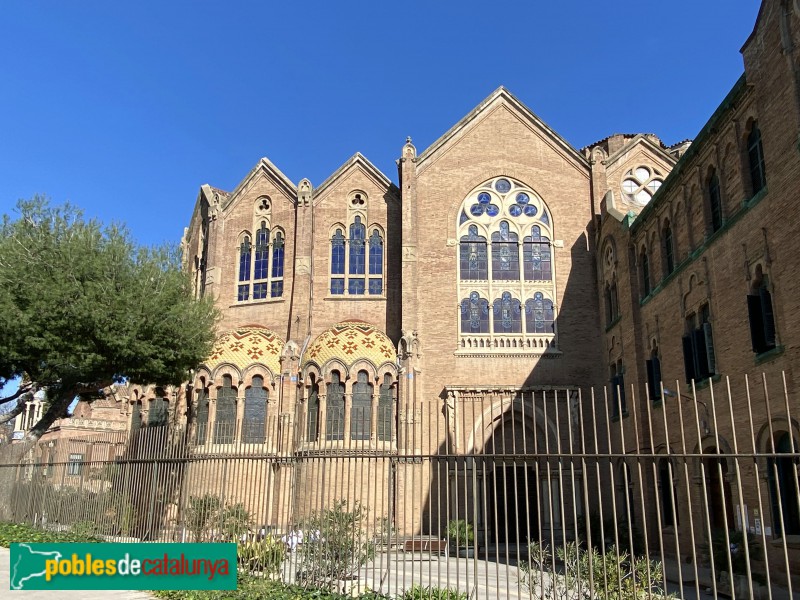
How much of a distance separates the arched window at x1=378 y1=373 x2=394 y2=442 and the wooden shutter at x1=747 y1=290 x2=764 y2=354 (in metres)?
13.2

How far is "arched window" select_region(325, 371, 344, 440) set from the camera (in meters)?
25.3

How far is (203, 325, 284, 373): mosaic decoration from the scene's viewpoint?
2686cm

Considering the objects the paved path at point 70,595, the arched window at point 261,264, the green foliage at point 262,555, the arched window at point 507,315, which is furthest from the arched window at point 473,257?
the paved path at point 70,595

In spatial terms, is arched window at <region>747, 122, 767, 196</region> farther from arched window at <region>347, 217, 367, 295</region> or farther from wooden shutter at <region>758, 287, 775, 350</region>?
arched window at <region>347, 217, 367, 295</region>

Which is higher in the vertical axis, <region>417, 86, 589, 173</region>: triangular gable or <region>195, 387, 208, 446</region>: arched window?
<region>417, 86, 589, 173</region>: triangular gable

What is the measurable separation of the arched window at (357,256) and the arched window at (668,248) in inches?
487

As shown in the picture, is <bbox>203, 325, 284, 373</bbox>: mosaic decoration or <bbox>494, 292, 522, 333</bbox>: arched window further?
<bbox>494, 292, 522, 333</bbox>: arched window

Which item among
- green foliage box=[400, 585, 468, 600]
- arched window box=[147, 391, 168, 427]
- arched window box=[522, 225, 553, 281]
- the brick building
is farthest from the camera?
arched window box=[522, 225, 553, 281]

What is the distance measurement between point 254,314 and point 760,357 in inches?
782

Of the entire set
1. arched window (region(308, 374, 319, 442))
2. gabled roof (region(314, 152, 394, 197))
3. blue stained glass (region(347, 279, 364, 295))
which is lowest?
arched window (region(308, 374, 319, 442))

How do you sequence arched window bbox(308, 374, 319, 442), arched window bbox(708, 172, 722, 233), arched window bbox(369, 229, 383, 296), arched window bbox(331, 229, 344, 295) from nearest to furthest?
1. arched window bbox(708, 172, 722, 233)
2. arched window bbox(308, 374, 319, 442)
3. arched window bbox(369, 229, 383, 296)
4. arched window bbox(331, 229, 344, 295)

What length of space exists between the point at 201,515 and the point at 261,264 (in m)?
17.8

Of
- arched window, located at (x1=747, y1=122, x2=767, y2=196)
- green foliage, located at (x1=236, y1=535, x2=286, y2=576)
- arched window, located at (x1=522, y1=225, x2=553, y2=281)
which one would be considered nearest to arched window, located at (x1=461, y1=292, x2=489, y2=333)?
arched window, located at (x1=522, y1=225, x2=553, y2=281)

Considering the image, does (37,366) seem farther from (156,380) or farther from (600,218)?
(600,218)
